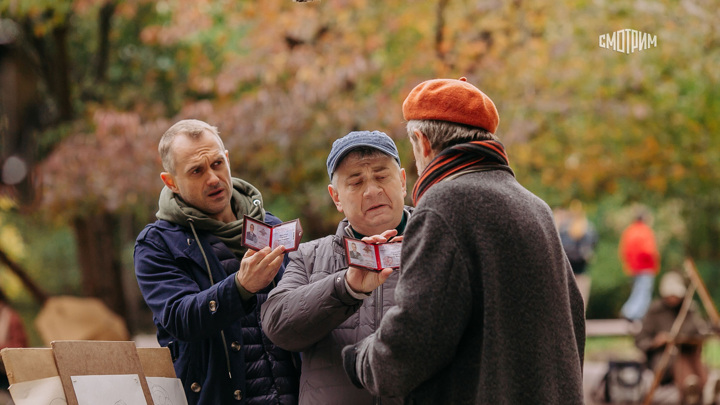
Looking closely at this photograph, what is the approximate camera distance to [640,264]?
13305mm

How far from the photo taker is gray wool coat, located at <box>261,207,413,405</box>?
2.55 m

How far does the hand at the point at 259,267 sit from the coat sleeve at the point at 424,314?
58cm

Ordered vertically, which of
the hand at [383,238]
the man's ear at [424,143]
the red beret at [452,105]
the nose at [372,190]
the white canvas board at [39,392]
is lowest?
the white canvas board at [39,392]

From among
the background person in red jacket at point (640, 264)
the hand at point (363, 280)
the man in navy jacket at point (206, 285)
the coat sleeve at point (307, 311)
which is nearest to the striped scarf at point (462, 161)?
the hand at point (363, 280)

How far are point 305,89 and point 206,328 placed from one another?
18.8 feet

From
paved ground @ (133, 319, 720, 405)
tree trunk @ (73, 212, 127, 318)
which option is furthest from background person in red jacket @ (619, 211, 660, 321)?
tree trunk @ (73, 212, 127, 318)

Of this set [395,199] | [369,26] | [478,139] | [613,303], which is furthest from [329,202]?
[613,303]

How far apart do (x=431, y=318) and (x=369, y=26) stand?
7.03 m

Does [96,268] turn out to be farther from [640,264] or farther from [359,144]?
[359,144]

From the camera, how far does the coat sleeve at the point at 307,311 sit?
2.54 m

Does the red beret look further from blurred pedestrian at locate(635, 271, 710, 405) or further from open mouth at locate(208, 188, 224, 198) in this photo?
blurred pedestrian at locate(635, 271, 710, 405)

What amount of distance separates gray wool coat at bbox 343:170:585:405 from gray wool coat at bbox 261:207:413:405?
0.36m

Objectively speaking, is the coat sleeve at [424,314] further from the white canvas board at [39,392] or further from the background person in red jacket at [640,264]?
the background person in red jacket at [640,264]

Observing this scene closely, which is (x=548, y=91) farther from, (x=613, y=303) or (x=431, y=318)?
(x=613, y=303)
